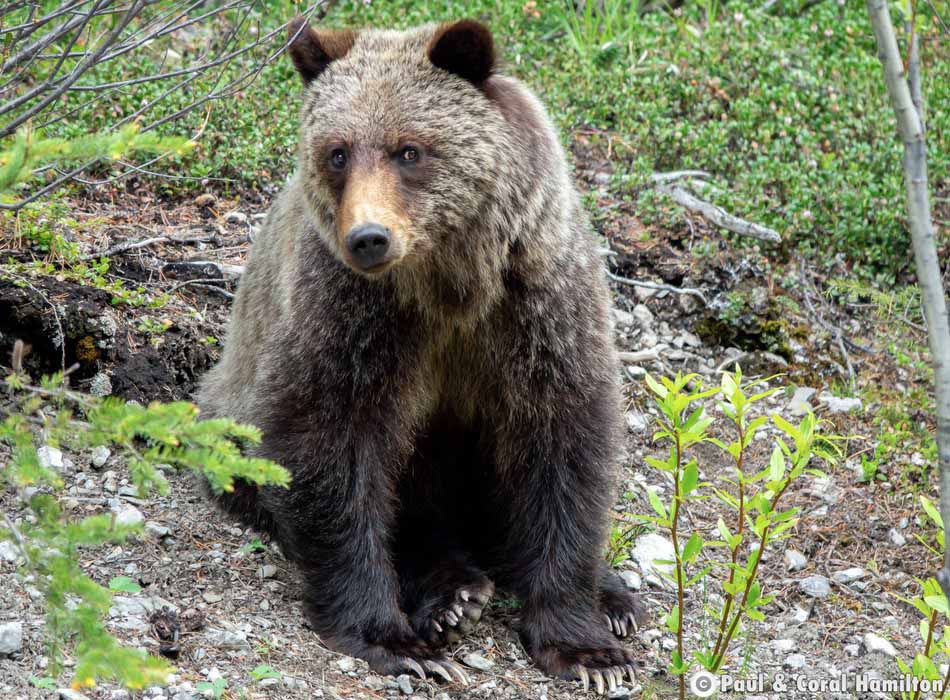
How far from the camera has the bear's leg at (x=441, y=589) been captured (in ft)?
15.3

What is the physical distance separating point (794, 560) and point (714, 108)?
149 inches

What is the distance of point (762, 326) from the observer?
22.2ft

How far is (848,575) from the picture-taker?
5348mm

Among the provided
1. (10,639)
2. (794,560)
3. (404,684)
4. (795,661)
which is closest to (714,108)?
(794,560)

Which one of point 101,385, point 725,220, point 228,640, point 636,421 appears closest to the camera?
point 228,640

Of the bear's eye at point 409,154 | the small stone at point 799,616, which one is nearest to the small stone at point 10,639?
the bear's eye at point 409,154

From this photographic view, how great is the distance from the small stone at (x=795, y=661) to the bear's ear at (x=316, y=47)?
303 centimetres

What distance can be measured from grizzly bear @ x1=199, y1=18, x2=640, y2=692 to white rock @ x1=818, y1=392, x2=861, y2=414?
6.91 ft

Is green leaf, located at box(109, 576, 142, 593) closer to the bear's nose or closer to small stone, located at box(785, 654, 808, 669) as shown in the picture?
the bear's nose

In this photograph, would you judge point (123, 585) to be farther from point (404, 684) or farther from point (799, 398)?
point (799, 398)

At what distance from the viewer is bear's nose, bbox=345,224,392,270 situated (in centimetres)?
384

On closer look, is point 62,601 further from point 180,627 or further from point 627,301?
point 627,301

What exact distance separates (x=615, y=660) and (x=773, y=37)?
18.9 feet

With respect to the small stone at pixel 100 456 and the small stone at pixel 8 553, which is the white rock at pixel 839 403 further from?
the small stone at pixel 8 553
